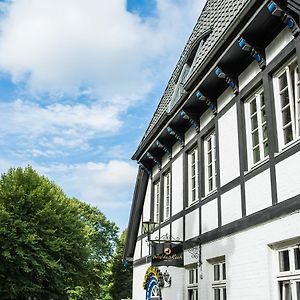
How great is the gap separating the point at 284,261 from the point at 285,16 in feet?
11.2

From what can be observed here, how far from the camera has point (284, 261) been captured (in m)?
6.70

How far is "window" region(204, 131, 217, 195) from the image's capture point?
955cm

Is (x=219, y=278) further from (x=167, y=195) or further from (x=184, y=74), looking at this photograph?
(x=184, y=74)

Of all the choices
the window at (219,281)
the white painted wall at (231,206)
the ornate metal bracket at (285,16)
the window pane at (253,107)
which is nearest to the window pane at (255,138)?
the window pane at (253,107)

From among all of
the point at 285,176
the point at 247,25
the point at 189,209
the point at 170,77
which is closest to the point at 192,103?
the point at 189,209

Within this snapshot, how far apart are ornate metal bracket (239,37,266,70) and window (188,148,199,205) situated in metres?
3.54

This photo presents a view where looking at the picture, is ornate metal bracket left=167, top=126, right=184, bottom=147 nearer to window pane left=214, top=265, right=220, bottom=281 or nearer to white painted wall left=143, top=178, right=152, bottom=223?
white painted wall left=143, top=178, right=152, bottom=223

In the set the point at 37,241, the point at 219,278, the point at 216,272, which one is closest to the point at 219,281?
the point at 219,278

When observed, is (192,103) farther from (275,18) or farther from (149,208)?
(149,208)

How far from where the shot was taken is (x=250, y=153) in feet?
26.2

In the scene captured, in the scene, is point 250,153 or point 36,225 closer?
point 250,153

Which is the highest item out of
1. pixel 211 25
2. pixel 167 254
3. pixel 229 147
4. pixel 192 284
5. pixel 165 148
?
pixel 211 25

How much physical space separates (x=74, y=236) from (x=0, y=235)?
3.56 metres

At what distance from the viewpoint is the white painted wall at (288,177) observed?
635 cm
